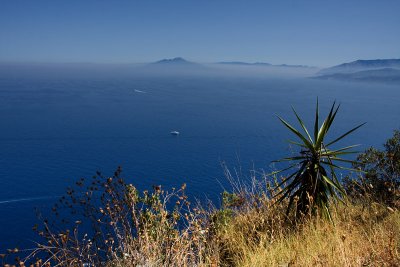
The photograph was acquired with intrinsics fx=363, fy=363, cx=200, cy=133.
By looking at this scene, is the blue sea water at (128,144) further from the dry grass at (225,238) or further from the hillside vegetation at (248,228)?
the dry grass at (225,238)

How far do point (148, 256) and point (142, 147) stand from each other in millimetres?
61871

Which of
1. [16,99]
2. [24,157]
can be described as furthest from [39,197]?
[16,99]

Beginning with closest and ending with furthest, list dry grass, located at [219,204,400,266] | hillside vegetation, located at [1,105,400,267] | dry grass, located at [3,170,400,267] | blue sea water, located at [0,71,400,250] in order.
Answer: dry grass, located at [219,204,400,266], dry grass, located at [3,170,400,267], hillside vegetation, located at [1,105,400,267], blue sea water, located at [0,71,400,250]

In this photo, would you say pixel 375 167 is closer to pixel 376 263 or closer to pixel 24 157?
pixel 376 263

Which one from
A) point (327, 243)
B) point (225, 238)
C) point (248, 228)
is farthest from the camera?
point (248, 228)

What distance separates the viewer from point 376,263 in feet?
10.7

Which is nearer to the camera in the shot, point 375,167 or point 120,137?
point 375,167

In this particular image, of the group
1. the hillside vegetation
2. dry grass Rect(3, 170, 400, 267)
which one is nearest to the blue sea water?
the hillside vegetation

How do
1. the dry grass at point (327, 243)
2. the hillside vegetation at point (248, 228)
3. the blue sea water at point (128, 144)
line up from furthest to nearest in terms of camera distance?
the blue sea water at point (128, 144)
the hillside vegetation at point (248, 228)
the dry grass at point (327, 243)

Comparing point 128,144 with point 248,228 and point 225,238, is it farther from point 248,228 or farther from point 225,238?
point 225,238

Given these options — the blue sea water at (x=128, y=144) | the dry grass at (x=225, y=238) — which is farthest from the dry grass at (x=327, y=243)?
the blue sea water at (x=128, y=144)

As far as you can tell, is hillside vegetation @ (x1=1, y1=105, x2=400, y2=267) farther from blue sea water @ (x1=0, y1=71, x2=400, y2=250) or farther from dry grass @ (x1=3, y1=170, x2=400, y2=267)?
blue sea water @ (x1=0, y1=71, x2=400, y2=250)

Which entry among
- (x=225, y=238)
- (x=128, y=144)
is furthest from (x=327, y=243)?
(x=128, y=144)

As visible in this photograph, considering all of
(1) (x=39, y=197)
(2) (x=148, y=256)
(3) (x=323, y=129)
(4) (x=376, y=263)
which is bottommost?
(1) (x=39, y=197)
